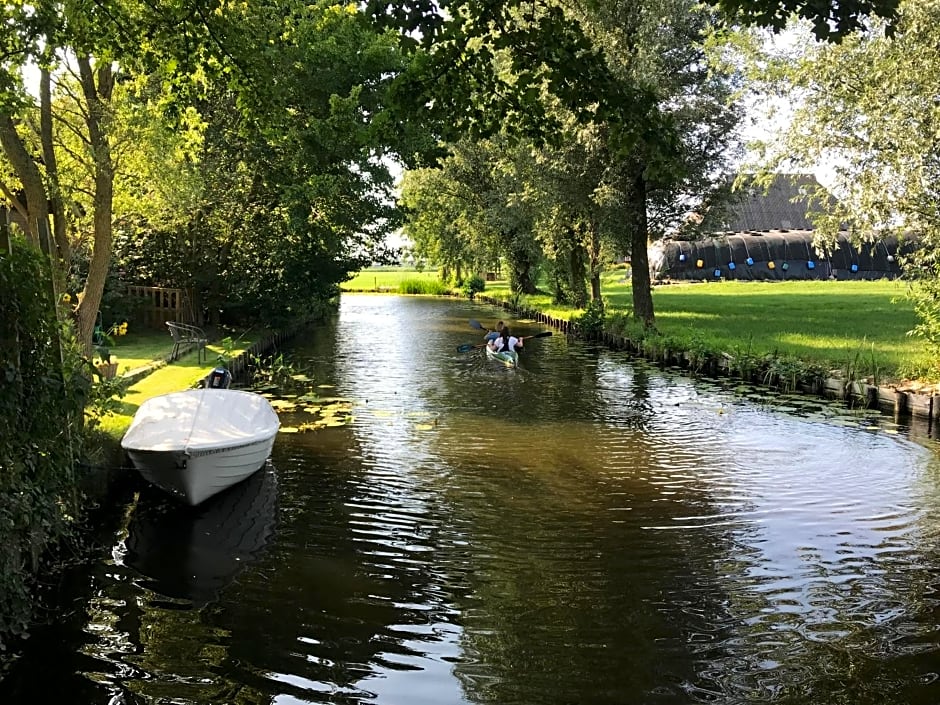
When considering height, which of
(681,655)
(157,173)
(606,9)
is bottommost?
(681,655)

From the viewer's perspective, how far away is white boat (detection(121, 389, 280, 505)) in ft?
33.6

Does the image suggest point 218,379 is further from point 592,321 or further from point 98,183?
point 592,321

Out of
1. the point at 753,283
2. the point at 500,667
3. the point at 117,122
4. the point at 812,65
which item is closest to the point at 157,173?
the point at 117,122

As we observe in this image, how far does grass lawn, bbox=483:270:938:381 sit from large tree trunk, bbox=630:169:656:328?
82cm

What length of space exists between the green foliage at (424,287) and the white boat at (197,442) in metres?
59.2

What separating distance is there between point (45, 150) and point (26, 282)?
7243 mm

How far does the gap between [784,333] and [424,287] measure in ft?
159

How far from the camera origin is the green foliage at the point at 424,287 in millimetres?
71312

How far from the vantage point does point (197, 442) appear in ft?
34.2

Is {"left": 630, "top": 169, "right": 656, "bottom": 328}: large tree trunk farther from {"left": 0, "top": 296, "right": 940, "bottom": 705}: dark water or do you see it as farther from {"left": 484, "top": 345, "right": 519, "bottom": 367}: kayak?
{"left": 0, "top": 296, "right": 940, "bottom": 705}: dark water

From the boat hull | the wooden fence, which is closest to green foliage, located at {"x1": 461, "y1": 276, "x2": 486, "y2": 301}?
the wooden fence

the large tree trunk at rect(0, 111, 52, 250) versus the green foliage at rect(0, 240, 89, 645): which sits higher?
the large tree trunk at rect(0, 111, 52, 250)

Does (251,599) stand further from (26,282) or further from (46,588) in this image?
(26,282)

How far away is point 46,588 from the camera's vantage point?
25.8 ft
